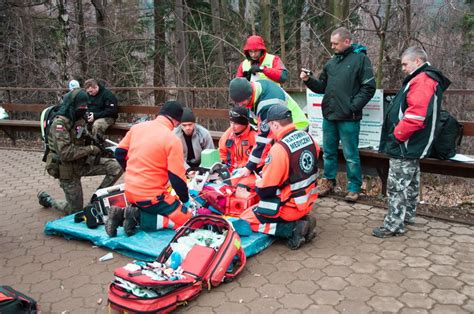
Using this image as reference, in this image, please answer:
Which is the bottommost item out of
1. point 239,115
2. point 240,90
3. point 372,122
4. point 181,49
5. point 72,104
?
point 372,122

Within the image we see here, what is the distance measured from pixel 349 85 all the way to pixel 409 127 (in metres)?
1.34

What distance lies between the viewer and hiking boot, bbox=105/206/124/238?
4574mm

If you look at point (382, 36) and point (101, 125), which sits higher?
point (382, 36)

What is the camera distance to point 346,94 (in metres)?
5.48

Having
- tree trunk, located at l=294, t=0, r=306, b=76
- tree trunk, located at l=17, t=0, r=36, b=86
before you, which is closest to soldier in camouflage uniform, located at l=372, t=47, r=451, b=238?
tree trunk, located at l=294, t=0, r=306, b=76

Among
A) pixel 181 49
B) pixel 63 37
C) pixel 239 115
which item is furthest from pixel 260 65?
pixel 181 49

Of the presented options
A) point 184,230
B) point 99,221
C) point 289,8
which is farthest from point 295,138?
point 289,8

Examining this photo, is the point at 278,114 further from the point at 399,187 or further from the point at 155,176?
the point at 399,187

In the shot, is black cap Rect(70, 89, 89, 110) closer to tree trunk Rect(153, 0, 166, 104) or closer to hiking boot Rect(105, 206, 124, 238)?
hiking boot Rect(105, 206, 124, 238)

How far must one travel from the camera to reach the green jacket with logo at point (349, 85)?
540 cm

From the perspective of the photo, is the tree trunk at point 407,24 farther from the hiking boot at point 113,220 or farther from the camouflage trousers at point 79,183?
the hiking boot at point 113,220

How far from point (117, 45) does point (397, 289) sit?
45.2 ft

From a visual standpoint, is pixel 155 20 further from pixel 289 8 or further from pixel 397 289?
pixel 397 289

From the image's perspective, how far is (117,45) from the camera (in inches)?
606
